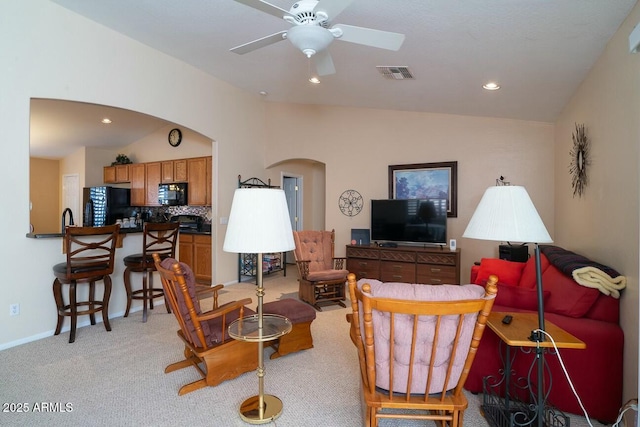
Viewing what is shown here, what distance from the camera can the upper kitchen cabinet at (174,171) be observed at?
625 centimetres

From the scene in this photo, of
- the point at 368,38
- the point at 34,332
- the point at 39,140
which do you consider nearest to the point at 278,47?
the point at 368,38

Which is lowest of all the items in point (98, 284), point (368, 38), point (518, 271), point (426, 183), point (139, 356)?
point (139, 356)

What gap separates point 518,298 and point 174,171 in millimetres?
5946

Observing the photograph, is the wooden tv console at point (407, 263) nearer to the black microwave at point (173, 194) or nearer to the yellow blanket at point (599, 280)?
the yellow blanket at point (599, 280)

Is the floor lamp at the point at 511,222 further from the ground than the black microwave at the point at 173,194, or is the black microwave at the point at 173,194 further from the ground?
the black microwave at the point at 173,194

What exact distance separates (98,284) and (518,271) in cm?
459

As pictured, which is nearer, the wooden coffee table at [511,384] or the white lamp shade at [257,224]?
the wooden coffee table at [511,384]

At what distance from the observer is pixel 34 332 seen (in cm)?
324

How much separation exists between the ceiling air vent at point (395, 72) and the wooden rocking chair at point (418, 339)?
2854 millimetres

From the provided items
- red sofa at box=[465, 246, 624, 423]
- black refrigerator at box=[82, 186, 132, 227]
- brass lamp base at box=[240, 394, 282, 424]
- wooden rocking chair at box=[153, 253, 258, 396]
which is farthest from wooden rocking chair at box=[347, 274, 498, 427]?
black refrigerator at box=[82, 186, 132, 227]

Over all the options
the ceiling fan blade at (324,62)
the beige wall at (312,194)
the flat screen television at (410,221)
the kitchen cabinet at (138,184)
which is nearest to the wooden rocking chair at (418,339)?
the ceiling fan blade at (324,62)

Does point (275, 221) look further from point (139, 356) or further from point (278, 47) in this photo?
point (278, 47)

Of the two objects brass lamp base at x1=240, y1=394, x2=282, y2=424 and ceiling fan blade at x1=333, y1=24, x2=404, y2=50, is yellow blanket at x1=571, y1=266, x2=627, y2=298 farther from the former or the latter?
brass lamp base at x1=240, y1=394, x2=282, y2=424

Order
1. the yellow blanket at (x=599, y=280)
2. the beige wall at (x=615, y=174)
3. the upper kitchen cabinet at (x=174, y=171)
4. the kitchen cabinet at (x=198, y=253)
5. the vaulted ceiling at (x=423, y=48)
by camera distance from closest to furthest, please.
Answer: the beige wall at (x=615, y=174) < the yellow blanket at (x=599, y=280) < the vaulted ceiling at (x=423, y=48) < the kitchen cabinet at (x=198, y=253) < the upper kitchen cabinet at (x=174, y=171)
